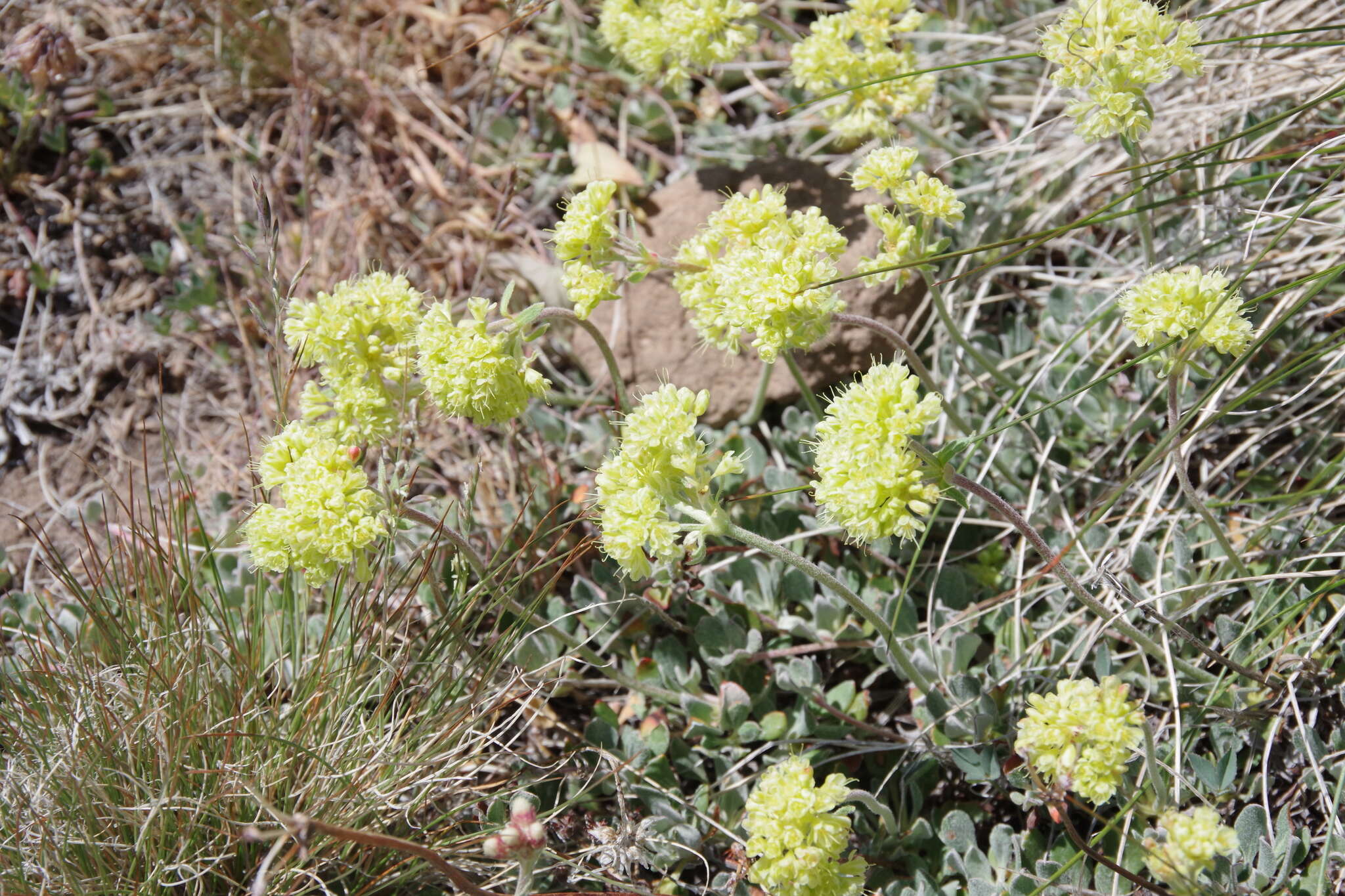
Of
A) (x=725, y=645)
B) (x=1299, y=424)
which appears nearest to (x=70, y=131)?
(x=725, y=645)

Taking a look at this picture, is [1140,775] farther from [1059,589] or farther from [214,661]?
[214,661]

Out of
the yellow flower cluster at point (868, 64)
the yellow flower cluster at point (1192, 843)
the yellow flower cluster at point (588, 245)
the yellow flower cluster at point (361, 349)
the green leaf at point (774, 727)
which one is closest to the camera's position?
the yellow flower cluster at point (1192, 843)

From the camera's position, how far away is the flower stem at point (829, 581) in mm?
2469

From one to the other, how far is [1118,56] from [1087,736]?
71.1 inches

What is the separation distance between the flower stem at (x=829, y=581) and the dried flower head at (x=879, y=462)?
0.56 ft

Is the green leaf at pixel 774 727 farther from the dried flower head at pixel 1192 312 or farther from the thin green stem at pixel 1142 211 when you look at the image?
the thin green stem at pixel 1142 211

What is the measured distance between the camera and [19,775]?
271cm

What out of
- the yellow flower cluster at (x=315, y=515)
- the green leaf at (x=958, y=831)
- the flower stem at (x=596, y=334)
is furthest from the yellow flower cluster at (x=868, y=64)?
the green leaf at (x=958, y=831)

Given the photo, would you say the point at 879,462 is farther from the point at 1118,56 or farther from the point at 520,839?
the point at 1118,56

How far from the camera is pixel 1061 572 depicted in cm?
251

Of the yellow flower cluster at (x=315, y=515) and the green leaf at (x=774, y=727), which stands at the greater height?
the yellow flower cluster at (x=315, y=515)

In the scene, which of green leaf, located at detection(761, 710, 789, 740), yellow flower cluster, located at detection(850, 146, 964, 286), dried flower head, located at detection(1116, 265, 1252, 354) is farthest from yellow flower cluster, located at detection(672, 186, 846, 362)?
green leaf, located at detection(761, 710, 789, 740)

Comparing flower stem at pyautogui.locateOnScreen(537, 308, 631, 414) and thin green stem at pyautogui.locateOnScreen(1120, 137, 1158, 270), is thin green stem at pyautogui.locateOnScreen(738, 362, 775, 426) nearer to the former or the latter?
flower stem at pyautogui.locateOnScreen(537, 308, 631, 414)

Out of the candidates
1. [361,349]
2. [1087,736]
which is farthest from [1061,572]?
[361,349]
